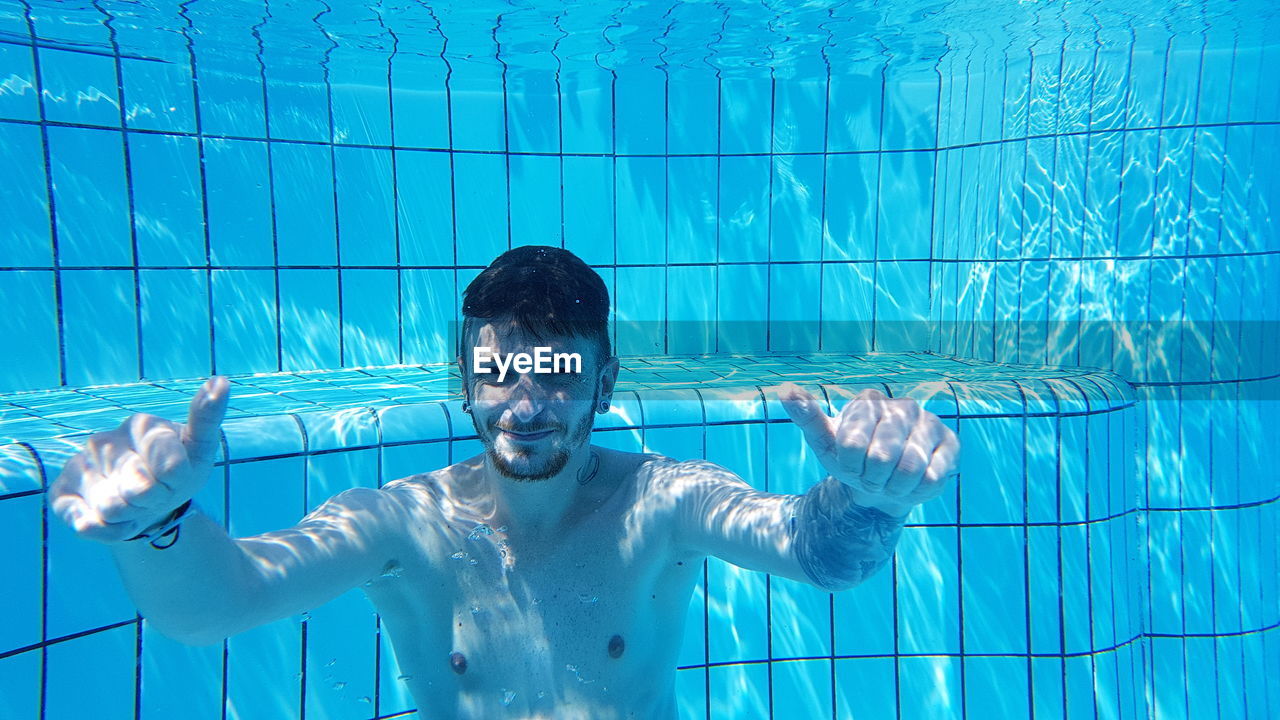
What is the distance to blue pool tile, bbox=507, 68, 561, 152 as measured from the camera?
383 cm

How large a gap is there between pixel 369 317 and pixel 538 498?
7.60ft

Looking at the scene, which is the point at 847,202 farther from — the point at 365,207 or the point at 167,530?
the point at 167,530

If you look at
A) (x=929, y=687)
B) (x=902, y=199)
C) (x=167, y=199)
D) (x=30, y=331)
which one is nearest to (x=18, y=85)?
(x=167, y=199)

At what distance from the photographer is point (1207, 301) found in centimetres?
319

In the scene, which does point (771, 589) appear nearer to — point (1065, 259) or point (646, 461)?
point (646, 461)

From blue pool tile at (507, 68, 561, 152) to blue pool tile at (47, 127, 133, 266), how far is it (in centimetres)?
169

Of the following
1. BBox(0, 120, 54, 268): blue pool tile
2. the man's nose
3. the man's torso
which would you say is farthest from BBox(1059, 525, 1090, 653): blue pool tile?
BBox(0, 120, 54, 268): blue pool tile

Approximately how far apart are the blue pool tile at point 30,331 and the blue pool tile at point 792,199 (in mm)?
3209

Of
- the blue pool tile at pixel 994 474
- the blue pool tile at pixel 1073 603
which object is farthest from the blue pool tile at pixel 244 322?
the blue pool tile at pixel 1073 603

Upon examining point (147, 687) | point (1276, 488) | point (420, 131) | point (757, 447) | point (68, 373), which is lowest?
point (147, 687)

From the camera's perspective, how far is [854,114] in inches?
159

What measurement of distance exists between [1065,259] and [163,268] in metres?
3.94

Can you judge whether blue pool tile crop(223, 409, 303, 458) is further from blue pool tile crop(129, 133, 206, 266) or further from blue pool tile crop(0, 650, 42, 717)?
blue pool tile crop(129, 133, 206, 266)

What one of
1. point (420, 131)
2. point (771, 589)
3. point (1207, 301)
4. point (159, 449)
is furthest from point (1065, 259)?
point (159, 449)
